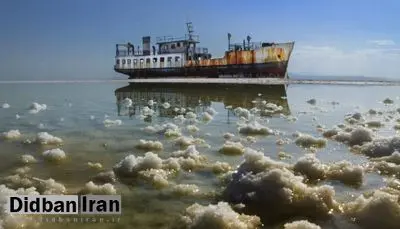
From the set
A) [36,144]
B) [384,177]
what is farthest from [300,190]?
[36,144]

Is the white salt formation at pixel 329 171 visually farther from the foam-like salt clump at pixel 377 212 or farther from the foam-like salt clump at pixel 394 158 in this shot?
the foam-like salt clump at pixel 377 212

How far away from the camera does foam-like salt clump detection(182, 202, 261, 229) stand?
5551 millimetres

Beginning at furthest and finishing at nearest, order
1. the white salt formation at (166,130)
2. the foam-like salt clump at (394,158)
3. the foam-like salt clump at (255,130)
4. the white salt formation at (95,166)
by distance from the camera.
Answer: the foam-like salt clump at (255,130)
the white salt formation at (166,130)
the foam-like salt clump at (394,158)
the white salt formation at (95,166)

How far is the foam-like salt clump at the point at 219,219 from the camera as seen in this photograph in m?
5.55

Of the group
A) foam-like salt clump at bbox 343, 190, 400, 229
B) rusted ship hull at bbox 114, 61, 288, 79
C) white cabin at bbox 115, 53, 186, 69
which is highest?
white cabin at bbox 115, 53, 186, 69

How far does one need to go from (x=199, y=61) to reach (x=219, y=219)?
58057 millimetres

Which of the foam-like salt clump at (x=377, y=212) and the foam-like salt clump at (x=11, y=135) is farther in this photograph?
the foam-like salt clump at (x=11, y=135)

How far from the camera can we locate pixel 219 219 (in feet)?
18.3

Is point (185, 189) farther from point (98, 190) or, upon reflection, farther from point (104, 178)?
point (104, 178)

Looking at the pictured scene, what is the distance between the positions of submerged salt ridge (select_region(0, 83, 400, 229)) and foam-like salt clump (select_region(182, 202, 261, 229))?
0.01m

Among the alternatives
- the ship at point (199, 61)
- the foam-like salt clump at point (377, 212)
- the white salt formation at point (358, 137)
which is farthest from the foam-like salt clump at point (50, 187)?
the ship at point (199, 61)

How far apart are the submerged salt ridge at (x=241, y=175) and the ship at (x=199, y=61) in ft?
147

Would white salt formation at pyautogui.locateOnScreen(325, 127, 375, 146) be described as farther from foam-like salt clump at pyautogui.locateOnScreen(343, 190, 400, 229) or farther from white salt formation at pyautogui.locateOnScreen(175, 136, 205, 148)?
foam-like salt clump at pyautogui.locateOnScreen(343, 190, 400, 229)

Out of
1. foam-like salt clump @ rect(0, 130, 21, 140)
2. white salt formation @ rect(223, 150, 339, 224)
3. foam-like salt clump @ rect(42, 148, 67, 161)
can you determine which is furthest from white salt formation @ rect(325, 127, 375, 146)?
foam-like salt clump @ rect(0, 130, 21, 140)
